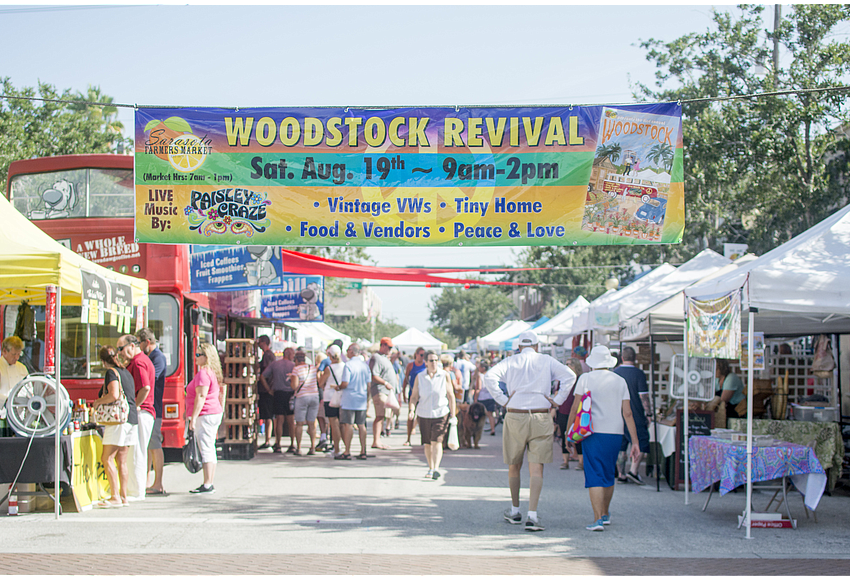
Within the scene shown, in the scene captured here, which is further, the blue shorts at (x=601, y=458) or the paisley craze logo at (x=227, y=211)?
the paisley craze logo at (x=227, y=211)

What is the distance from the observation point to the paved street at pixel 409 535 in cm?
652

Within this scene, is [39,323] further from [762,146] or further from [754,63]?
[754,63]

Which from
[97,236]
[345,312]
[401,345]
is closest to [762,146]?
[97,236]

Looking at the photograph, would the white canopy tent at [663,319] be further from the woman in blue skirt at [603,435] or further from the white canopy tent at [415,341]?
→ the white canopy tent at [415,341]

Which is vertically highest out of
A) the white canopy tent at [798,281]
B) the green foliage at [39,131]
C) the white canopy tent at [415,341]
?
the green foliage at [39,131]

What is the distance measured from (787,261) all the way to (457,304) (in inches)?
3349

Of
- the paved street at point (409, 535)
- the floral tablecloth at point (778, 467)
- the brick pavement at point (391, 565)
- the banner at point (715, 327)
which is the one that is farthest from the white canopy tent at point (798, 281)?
the brick pavement at point (391, 565)

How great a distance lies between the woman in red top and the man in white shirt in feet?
6.43

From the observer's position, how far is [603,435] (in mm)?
8094

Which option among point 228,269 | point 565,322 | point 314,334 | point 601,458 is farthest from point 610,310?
point 314,334

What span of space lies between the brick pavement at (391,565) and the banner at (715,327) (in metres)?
2.36

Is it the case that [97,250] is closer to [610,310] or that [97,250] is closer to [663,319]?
[663,319]

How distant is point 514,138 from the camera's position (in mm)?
9664

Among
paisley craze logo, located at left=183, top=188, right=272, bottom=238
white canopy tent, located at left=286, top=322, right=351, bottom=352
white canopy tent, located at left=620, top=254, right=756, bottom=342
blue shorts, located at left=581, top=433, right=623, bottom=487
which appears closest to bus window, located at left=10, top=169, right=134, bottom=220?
A: paisley craze logo, located at left=183, top=188, right=272, bottom=238
